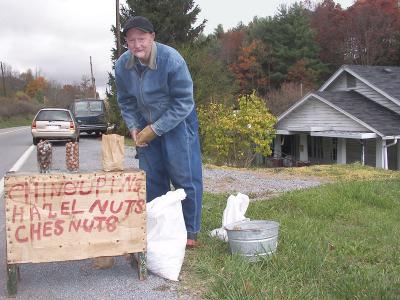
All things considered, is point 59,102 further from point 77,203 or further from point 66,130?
point 77,203

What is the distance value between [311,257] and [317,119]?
20.2 metres

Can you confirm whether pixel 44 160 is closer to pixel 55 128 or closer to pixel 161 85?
pixel 161 85

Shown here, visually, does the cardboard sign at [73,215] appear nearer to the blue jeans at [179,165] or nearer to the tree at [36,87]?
the blue jeans at [179,165]

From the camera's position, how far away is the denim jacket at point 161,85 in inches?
168

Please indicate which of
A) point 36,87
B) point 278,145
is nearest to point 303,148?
point 278,145

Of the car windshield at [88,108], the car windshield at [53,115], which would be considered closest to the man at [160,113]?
the car windshield at [53,115]

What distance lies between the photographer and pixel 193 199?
15.1 ft

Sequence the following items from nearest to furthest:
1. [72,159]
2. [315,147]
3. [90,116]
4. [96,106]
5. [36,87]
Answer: [72,159] → [90,116] → [96,106] → [315,147] → [36,87]

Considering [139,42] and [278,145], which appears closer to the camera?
[139,42]

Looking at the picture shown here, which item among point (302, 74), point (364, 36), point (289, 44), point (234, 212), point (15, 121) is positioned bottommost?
point (15, 121)

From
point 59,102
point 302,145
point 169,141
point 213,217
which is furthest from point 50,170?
point 59,102

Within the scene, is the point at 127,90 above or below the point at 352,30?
below

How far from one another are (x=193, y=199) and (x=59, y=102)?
84.9 metres

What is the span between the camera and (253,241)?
13.9 feet
